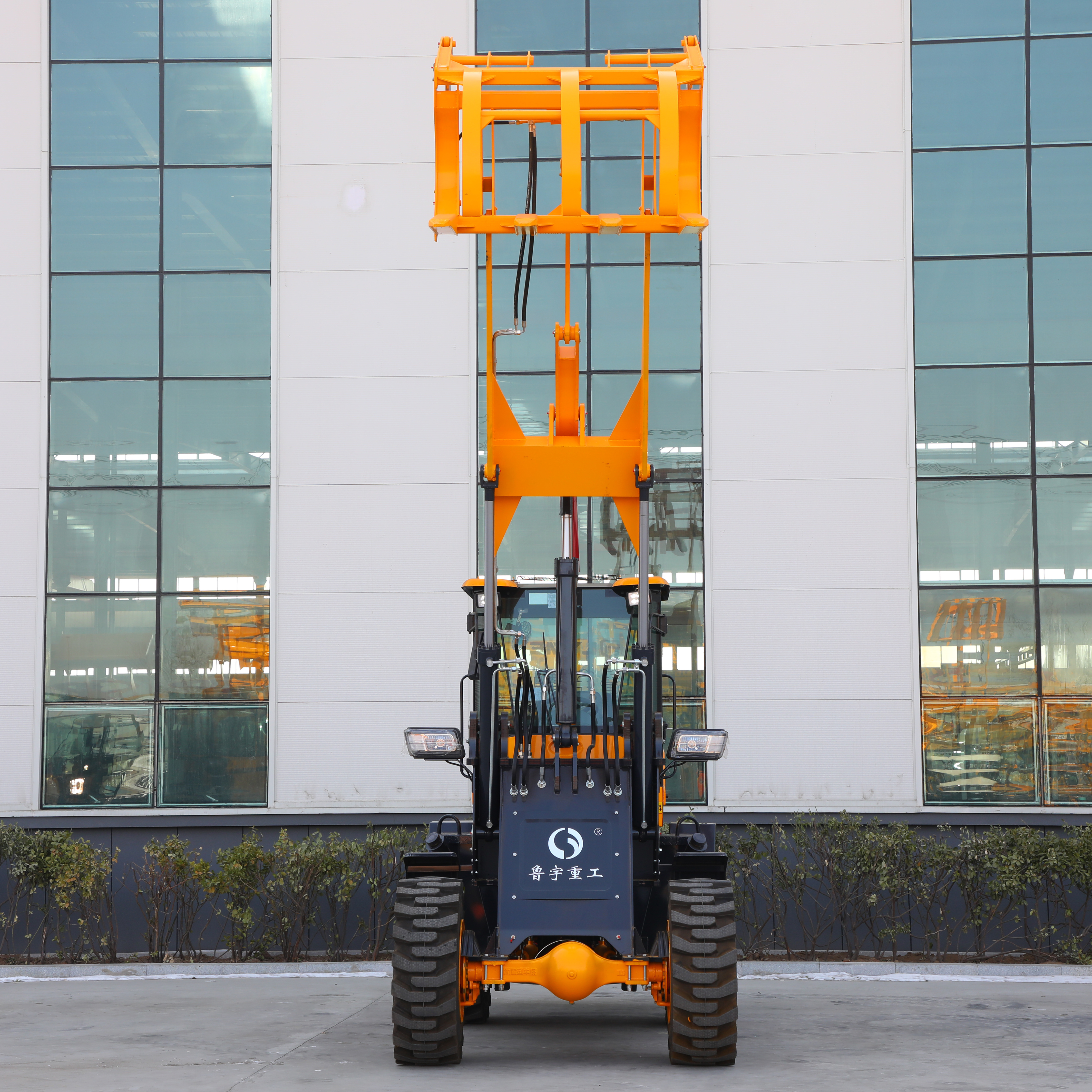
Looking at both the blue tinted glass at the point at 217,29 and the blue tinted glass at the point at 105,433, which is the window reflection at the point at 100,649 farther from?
the blue tinted glass at the point at 217,29

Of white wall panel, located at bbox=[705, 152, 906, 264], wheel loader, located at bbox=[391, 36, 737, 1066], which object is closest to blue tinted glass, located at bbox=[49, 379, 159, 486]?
white wall panel, located at bbox=[705, 152, 906, 264]

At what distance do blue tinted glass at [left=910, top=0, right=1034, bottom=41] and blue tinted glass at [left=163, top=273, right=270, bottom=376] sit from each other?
27.8 feet

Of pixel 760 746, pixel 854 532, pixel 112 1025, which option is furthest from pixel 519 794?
pixel 854 532

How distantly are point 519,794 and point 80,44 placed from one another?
39.7 ft

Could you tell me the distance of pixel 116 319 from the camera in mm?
15766

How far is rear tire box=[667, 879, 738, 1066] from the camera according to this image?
26.1ft

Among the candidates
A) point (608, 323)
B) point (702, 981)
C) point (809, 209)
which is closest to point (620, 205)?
point (608, 323)

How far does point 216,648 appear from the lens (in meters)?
15.4

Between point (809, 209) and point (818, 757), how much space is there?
6458 mm

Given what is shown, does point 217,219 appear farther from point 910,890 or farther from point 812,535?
point 910,890

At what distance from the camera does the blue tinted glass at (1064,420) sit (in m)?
15.2

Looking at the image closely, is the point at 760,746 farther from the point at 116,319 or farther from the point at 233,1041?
the point at 116,319

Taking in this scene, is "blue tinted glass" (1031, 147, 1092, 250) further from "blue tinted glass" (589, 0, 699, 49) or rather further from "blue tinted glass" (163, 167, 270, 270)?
"blue tinted glass" (163, 167, 270, 270)

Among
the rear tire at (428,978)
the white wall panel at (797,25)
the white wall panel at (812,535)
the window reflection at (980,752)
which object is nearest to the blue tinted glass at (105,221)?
the white wall panel at (797,25)
